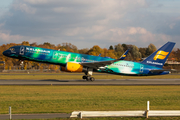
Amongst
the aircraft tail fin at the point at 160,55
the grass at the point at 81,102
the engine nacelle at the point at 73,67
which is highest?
the aircraft tail fin at the point at 160,55

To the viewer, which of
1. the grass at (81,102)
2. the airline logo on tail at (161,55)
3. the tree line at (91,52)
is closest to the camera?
the grass at (81,102)

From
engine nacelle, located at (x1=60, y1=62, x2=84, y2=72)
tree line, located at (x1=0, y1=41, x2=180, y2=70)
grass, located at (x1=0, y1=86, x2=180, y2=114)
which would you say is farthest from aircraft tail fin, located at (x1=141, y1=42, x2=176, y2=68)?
tree line, located at (x1=0, y1=41, x2=180, y2=70)

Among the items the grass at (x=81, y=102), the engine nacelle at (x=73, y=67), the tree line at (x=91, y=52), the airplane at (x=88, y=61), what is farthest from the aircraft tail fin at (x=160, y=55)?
the tree line at (x=91, y=52)

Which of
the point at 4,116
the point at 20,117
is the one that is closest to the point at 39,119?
the point at 20,117

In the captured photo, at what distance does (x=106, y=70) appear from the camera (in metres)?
44.0

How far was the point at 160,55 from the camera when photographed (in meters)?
46.1

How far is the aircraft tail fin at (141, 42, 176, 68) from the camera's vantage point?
45500 mm

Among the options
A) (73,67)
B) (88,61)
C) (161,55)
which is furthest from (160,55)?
(73,67)

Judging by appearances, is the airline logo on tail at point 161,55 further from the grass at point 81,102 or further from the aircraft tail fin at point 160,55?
the grass at point 81,102

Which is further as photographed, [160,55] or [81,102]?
[160,55]

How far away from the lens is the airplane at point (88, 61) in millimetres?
39969

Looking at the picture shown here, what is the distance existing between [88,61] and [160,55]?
15228 mm

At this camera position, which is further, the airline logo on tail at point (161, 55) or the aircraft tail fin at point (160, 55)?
the airline logo on tail at point (161, 55)

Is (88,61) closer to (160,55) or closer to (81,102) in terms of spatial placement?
(160,55)
